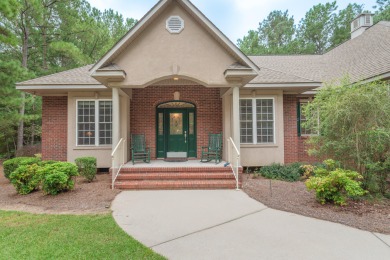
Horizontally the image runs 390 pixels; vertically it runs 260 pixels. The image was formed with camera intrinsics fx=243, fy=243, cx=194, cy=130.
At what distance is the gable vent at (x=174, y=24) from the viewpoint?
7684 mm

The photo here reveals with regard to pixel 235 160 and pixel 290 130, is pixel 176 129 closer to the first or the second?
pixel 235 160

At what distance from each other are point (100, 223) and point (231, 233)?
7.79 feet

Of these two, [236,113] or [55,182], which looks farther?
[236,113]

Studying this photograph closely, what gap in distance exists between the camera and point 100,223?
4457mm

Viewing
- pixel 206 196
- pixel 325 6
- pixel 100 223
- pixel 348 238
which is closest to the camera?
pixel 348 238

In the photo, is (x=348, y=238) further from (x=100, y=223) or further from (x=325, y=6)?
(x=325, y=6)

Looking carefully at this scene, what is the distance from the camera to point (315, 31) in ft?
98.7

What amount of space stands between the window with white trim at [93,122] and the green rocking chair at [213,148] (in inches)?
154

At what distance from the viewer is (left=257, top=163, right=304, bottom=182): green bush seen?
841 cm

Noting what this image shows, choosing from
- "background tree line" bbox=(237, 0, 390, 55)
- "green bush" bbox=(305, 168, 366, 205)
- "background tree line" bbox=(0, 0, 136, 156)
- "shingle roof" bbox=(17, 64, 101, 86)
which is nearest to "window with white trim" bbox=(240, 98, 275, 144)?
"green bush" bbox=(305, 168, 366, 205)

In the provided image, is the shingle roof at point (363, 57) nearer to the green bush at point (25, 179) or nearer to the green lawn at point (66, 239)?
the green lawn at point (66, 239)

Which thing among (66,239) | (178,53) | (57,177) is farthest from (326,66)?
(66,239)

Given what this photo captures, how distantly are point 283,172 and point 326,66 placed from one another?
8.01 m

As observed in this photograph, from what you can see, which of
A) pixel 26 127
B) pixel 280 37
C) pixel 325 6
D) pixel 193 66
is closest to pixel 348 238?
pixel 193 66
